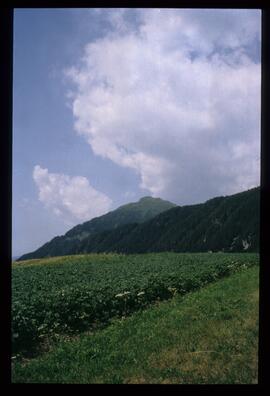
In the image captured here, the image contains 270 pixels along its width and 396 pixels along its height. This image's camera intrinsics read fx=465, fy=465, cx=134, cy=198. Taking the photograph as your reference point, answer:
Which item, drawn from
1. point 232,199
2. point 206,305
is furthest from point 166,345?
point 232,199

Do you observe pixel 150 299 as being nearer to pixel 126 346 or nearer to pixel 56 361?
pixel 126 346

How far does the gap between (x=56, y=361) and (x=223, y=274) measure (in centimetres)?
872

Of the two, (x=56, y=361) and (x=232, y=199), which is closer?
(x=56, y=361)

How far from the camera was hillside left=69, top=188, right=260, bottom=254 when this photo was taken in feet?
129

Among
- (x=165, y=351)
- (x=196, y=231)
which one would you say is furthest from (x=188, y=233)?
(x=165, y=351)

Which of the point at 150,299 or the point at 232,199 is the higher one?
the point at 232,199

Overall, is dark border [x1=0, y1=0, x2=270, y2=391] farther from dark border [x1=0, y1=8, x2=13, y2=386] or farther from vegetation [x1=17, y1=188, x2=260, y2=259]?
vegetation [x1=17, y1=188, x2=260, y2=259]

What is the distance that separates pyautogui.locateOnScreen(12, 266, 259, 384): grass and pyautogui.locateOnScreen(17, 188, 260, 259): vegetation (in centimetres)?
2545

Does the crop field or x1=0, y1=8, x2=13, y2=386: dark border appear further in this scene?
the crop field

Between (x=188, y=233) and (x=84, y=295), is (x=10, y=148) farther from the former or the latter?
(x=188, y=233)

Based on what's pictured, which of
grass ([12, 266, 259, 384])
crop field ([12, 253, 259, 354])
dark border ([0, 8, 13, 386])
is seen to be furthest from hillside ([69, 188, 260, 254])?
dark border ([0, 8, 13, 386])

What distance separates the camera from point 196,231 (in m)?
47.2
